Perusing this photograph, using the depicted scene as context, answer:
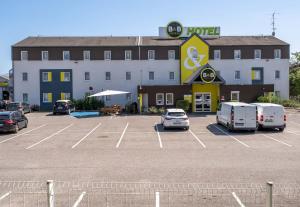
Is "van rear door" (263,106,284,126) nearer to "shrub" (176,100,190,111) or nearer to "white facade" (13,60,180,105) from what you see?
"shrub" (176,100,190,111)

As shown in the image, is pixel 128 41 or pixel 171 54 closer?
pixel 171 54

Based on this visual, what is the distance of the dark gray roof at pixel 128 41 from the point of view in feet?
162

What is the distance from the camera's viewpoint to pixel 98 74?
48.7 meters

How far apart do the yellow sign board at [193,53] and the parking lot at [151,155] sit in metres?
22.7

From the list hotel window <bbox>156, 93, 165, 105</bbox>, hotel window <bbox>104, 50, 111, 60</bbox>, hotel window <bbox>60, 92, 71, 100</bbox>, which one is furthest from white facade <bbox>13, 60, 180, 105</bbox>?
hotel window <bbox>156, 93, 165, 105</bbox>

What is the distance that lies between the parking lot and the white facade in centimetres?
2222

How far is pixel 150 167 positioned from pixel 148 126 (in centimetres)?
1455

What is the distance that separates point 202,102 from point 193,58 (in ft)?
26.8

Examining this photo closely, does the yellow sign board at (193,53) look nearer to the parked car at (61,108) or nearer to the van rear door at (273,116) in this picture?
the parked car at (61,108)

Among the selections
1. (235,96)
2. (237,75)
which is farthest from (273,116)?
(237,75)

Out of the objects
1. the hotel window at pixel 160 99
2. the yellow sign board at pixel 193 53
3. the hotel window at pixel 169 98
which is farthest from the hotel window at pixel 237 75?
the hotel window at pixel 160 99

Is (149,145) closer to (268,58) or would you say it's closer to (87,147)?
(87,147)

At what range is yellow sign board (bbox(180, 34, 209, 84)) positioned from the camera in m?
48.2

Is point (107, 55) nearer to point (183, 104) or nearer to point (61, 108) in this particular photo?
point (61, 108)
